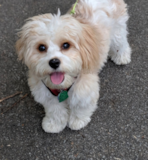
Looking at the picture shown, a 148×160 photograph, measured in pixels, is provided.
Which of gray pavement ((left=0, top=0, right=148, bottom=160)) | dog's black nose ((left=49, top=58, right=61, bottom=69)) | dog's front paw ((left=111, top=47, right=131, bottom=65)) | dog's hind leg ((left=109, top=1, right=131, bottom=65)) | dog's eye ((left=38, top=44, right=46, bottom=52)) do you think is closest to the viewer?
dog's black nose ((left=49, top=58, right=61, bottom=69))

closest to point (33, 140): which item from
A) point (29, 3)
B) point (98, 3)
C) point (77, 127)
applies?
point (77, 127)

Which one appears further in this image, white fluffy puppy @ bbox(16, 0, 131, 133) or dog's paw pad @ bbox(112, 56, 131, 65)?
dog's paw pad @ bbox(112, 56, 131, 65)

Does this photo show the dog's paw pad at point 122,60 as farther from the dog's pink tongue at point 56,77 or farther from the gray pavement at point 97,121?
the dog's pink tongue at point 56,77

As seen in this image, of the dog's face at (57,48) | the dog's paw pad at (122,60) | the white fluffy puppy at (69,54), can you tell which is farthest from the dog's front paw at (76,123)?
the dog's paw pad at (122,60)

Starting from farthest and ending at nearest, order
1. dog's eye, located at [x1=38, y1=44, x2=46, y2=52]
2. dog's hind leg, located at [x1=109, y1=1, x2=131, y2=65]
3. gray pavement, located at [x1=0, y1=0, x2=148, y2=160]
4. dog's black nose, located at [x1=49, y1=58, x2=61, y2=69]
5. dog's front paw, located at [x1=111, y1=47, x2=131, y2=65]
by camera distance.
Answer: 1. dog's front paw, located at [x1=111, y1=47, x2=131, y2=65]
2. dog's hind leg, located at [x1=109, y1=1, x2=131, y2=65]
3. gray pavement, located at [x1=0, y1=0, x2=148, y2=160]
4. dog's eye, located at [x1=38, y1=44, x2=46, y2=52]
5. dog's black nose, located at [x1=49, y1=58, x2=61, y2=69]

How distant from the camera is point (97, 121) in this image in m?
2.74

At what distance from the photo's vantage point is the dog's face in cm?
163

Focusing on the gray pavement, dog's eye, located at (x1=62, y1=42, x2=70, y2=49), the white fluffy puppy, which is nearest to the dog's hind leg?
the white fluffy puppy

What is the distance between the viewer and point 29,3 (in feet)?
13.2

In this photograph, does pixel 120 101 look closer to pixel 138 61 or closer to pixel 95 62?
pixel 138 61

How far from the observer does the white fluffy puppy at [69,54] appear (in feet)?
5.43

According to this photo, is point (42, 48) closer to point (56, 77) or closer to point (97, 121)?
point (56, 77)

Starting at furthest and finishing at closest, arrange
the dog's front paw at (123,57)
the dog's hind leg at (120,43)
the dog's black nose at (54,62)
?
the dog's front paw at (123,57) < the dog's hind leg at (120,43) < the dog's black nose at (54,62)

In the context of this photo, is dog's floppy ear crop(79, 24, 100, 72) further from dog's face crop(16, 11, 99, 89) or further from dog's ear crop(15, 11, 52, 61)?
dog's ear crop(15, 11, 52, 61)
